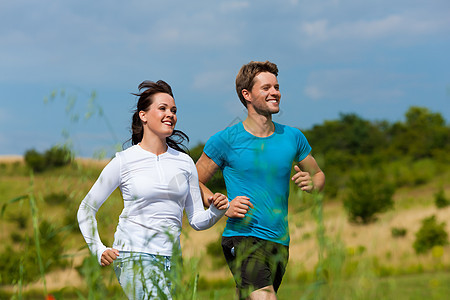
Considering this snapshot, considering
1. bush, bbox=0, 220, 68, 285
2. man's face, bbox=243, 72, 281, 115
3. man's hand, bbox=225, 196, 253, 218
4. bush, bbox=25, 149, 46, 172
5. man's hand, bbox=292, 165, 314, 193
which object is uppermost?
man's face, bbox=243, 72, 281, 115

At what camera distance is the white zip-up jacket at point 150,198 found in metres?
3.20

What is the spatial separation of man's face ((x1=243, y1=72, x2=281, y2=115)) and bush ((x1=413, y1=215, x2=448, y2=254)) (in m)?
20.4

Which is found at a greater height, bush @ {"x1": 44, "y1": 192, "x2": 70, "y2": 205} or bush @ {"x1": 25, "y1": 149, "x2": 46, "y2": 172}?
bush @ {"x1": 25, "y1": 149, "x2": 46, "y2": 172}

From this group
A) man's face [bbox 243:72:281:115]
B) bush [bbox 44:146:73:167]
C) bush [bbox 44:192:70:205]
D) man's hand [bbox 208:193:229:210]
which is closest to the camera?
bush [bbox 44:192:70:205]

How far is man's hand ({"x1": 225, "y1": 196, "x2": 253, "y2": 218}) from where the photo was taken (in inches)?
Result: 139

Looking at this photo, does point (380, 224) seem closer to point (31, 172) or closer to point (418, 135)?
point (31, 172)

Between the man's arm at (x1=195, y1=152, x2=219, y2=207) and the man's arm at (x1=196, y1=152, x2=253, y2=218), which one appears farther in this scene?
the man's arm at (x1=195, y1=152, x2=219, y2=207)

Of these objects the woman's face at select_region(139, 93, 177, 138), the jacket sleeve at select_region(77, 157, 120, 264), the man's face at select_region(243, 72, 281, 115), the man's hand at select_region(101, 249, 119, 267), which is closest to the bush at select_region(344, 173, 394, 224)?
the man's face at select_region(243, 72, 281, 115)

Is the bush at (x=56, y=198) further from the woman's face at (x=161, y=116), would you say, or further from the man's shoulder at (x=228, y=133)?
the man's shoulder at (x=228, y=133)

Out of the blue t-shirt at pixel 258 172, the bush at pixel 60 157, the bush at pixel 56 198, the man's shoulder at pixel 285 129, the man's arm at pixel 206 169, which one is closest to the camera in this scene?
the bush at pixel 56 198

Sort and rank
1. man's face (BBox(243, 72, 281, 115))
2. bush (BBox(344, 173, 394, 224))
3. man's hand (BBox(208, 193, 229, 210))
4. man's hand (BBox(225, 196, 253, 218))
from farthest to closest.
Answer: bush (BBox(344, 173, 394, 224)) < man's face (BBox(243, 72, 281, 115)) < man's hand (BBox(225, 196, 253, 218)) < man's hand (BBox(208, 193, 229, 210))

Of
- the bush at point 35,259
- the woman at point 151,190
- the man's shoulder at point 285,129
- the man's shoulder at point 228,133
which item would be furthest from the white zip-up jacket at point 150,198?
the bush at point 35,259

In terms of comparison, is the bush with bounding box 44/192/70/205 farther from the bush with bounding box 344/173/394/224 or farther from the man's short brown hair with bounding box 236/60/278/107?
the bush with bounding box 344/173/394/224

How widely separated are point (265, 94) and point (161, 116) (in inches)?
36.5
